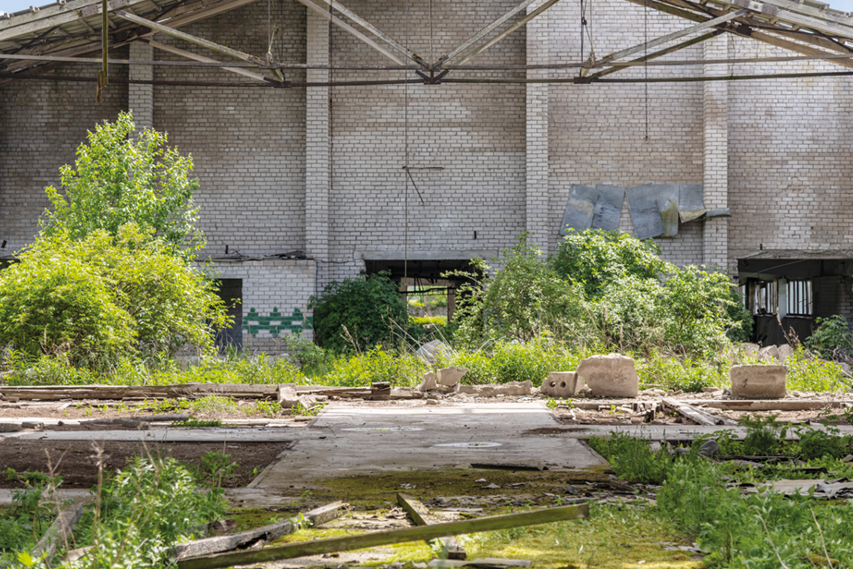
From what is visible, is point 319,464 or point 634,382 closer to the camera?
point 319,464

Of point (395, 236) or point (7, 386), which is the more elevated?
point (395, 236)

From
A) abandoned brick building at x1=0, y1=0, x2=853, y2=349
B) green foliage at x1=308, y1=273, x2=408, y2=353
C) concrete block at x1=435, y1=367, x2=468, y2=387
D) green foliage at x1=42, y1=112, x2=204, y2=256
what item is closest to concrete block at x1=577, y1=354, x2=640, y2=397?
concrete block at x1=435, y1=367, x2=468, y2=387

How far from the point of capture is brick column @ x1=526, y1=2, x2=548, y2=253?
629 inches

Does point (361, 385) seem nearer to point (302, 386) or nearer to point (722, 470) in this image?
point (302, 386)

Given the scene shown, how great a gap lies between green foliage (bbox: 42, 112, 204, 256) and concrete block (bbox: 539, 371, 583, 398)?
7.52 metres

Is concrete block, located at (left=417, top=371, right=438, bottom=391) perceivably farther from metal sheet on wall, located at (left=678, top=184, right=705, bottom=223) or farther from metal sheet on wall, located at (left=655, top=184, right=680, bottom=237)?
metal sheet on wall, located at (left=678, top=184, right=705, bottom=223)

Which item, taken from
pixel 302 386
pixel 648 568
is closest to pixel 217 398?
pixel 302 386

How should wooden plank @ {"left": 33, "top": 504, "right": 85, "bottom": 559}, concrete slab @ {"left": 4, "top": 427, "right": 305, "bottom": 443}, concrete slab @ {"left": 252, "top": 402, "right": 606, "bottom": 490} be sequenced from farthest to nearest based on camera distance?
1. concrete slab @ {"left": 4, "top": 427, "right": 305, "bottom": 443}
2. concrete slab @ {"left": 252, "top": 402, "right": 606, "bottom": 490}
3. wooden plank @ {"left": 33, "top": 504, "right": 85, "bottom": 559}

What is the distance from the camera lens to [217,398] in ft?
29.8

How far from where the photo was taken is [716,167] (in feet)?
52.3

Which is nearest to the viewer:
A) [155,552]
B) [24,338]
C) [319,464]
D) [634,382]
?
[155,552]

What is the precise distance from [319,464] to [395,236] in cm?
1131

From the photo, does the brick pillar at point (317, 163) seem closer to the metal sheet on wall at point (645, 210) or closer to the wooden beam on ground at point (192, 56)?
the wooden beam on ground at point (192, 56)

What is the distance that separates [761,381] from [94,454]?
7794mm
